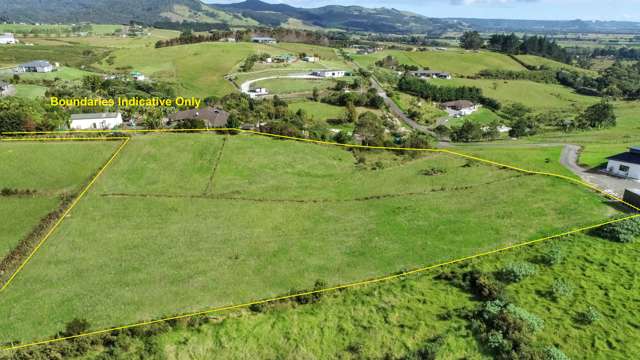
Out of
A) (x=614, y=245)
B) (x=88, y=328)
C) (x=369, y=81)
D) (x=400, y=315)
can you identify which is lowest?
(x=88, y=328)

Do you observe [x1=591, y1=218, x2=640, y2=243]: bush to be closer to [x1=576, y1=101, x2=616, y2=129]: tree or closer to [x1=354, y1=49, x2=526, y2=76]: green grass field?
[x1=576, y1=101, x2=616, y2=129]: tree

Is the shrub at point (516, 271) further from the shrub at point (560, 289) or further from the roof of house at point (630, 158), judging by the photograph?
the roof of house at point (630, 158)

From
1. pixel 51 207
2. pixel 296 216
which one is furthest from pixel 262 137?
pixel 51 207

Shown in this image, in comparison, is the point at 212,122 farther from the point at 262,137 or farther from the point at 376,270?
the point at 376,270

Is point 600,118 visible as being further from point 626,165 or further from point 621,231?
point 621,231

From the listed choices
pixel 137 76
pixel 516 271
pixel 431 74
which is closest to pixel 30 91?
pixel 137 76

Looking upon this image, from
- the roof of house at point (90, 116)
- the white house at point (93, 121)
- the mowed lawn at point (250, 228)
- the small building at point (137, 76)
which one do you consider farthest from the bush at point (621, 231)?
the small building at point (137, 76)
